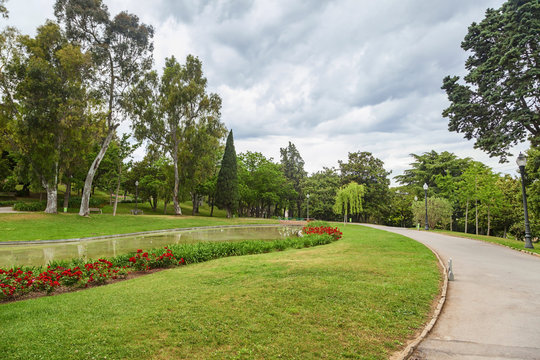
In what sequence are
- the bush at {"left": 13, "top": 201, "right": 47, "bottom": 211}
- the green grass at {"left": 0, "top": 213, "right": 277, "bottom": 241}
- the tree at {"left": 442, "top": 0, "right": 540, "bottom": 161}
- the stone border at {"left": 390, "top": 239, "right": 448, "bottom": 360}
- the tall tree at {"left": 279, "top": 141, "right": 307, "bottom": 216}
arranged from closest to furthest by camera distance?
the stone border at {"left": 390, "top": 239, "right": 448, "bottom": 360}
the tree at {"left": 442, "top": 0, "right": 540, "bottom": 161}
the green grass at {"left": 0, "top": 213, "right": 277, "bottom": 241}
the bush at {"left": 13, "top": 201, "right": 47, "bottom": 211}
the tall tree at {"left": 279, "top": 141, "right": 307, "bottom": 216}

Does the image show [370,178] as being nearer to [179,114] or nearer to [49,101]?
[179,114]

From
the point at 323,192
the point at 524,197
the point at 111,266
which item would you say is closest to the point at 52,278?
the point at 111,266

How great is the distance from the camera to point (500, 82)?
45.9 ft

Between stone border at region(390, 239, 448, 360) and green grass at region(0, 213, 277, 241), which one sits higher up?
stone border at region(390, 239, 448, 360)

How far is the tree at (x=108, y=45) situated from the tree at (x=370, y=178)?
35734mm

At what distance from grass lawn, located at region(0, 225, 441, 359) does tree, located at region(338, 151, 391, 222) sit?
41377 millimetres

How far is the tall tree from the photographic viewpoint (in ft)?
190

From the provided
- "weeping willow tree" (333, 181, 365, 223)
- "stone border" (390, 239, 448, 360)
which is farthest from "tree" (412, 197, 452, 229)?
"stone border" (390, 239, 448, 360)

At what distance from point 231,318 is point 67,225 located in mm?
23775

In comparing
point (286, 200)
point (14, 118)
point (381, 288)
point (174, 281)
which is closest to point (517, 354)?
point (381, 288)

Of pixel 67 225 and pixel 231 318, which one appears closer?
pixel 231 318

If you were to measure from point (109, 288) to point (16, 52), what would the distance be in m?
29.8

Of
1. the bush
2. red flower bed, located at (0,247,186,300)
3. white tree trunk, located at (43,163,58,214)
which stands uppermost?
white tree trunk, located at (43,163,58,214)

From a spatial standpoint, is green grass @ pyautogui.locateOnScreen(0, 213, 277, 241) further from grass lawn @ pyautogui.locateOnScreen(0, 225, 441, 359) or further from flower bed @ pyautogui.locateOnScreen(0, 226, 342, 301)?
grass lawn @ pyautogui.locateOnScreen(0, 225, 441, 359)
